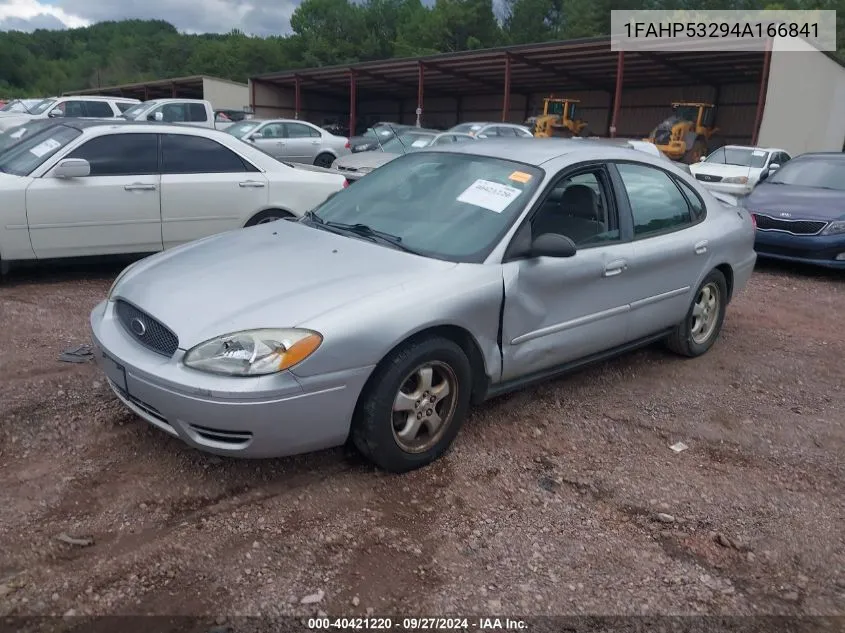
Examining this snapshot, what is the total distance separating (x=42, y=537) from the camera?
8.75 feet

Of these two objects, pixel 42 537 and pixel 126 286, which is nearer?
pixel 42 537

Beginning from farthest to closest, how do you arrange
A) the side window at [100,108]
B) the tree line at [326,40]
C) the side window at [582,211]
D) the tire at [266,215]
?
the tree line at [326,40] → the side window at [100,108] → the tire at [266,215] → the side window at [582,211]

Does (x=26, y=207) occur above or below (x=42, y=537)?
above

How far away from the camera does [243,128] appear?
17094mm

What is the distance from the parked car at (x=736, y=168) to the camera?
12961 mm

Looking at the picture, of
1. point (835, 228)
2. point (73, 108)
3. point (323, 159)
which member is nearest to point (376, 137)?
point (323, 159)

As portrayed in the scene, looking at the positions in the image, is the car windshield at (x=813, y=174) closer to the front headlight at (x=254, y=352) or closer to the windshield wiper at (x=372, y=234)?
the windshield wiper at (x=372, y=234)

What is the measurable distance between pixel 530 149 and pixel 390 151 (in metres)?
11.0

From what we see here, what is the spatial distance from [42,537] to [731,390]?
4.04 metres

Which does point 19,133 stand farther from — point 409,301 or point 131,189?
point 409,301

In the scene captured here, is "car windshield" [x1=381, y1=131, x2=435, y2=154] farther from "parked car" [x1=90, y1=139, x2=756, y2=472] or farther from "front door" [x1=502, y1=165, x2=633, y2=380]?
"front door" [x1=502, y1=165, x2=633, y2=380]

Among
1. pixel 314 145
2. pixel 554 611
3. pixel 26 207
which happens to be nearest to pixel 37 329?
pixel 26 207

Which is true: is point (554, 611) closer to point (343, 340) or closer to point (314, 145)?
point (343, 340)

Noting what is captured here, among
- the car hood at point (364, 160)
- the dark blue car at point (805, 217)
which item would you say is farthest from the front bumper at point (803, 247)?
the car hood at point (364, 160)
